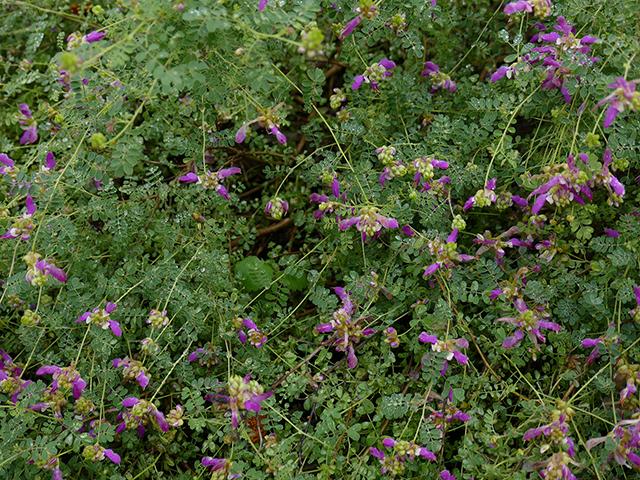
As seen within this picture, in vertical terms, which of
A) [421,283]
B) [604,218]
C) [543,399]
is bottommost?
[543,399]

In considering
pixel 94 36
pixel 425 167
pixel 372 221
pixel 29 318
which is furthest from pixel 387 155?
pixel 29 318

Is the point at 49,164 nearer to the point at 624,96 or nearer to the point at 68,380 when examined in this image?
the point at 68,380

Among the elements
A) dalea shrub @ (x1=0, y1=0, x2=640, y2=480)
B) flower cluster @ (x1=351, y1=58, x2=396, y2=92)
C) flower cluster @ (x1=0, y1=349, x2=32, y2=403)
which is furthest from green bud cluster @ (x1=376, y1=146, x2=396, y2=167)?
flower cluster @ (x1=0, y1=349, x2=32, y2=403)

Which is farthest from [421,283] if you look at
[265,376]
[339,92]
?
[339,92]

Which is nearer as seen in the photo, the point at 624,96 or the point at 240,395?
the point at 624,96

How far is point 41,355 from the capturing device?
7.18 ft

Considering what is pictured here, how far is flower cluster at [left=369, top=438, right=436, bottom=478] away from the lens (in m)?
1.81

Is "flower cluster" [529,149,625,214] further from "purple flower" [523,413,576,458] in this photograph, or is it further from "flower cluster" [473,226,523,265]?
"purple flower" [523,413,576,458]

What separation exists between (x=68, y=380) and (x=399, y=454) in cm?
128

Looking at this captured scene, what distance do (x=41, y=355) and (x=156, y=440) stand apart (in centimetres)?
65

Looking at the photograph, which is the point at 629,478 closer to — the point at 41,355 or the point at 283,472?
the point at 283,472

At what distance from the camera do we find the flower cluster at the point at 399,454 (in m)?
1.81

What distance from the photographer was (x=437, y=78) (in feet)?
7.57

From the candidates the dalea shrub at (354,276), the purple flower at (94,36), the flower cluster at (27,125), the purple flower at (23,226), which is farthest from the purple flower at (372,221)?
the flower cluster at (27,125)
